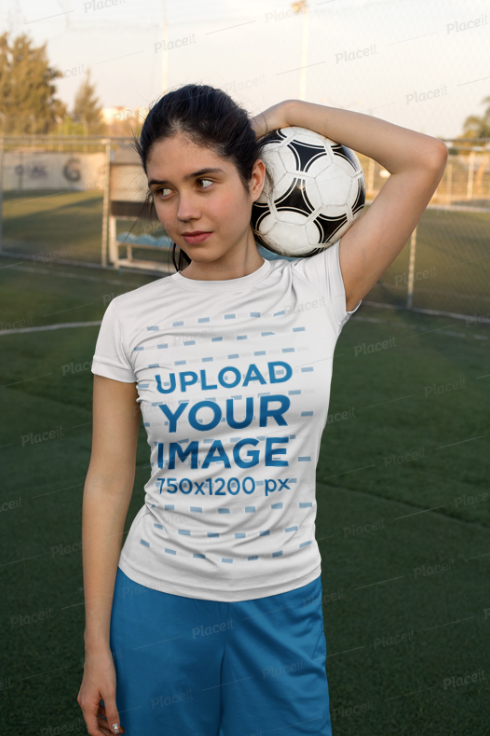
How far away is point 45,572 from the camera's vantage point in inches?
126

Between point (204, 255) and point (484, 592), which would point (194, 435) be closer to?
point (204, 255)

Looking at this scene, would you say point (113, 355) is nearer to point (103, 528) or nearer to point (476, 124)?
point (103, 528)

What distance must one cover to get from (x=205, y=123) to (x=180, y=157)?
85 millimetres

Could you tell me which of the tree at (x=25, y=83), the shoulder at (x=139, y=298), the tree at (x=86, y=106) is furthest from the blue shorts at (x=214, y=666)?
the tree at (x=86, y=106)

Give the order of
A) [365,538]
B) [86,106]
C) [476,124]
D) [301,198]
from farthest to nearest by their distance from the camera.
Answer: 1. [86,106]
2. [476,124]
3. [365,538]
4. [301,198]

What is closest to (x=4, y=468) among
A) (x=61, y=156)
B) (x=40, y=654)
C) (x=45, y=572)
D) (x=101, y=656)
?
(x=45, y=572)

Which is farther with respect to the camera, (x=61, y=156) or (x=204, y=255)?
(x=61, y=156)

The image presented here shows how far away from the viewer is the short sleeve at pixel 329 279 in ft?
4.82

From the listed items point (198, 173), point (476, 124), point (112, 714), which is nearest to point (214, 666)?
point (112, 714)

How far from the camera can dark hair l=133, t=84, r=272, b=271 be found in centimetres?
135

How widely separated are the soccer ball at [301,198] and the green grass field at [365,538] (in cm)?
163

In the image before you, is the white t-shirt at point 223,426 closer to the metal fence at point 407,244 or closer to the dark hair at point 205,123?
the dark hair at point 205,123

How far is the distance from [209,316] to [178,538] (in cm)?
42

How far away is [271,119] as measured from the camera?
5.19ft
